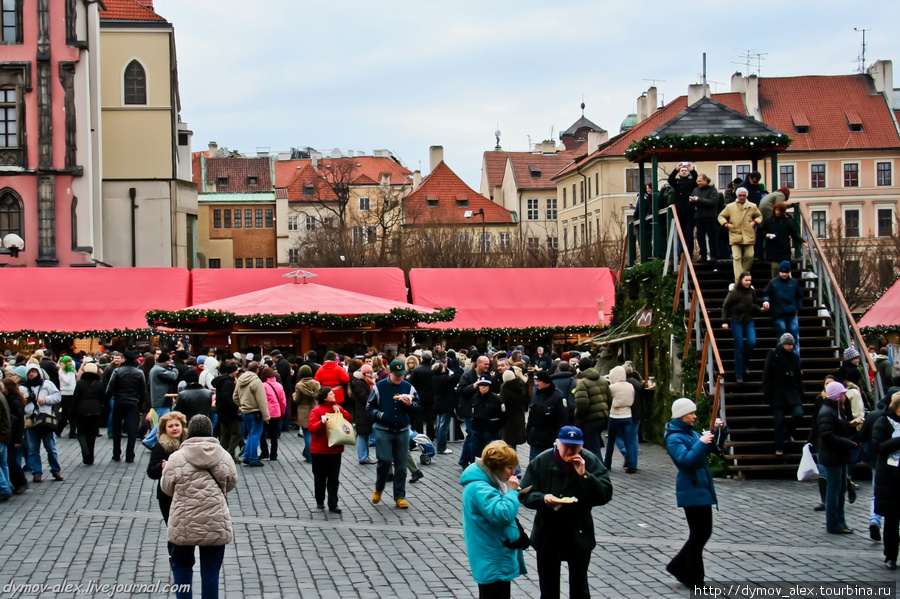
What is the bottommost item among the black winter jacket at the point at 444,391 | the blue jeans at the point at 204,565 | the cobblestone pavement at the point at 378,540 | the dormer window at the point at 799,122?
the cobblestone pavement at the point at 378,540

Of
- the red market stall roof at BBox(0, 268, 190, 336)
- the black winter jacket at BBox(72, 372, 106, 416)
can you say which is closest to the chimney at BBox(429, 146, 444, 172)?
the red market stall roof at BBox(0, 268, 190, 336)

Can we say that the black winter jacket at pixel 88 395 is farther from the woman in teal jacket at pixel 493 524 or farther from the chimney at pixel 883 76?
the chimney at pixel 883 76

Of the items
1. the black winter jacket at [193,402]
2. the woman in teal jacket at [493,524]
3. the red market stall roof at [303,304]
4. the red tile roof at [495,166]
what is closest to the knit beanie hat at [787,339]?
the black winter jacket at [193,402]

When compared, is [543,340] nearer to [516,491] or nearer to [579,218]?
[516,491]

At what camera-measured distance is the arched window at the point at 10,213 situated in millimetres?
40906

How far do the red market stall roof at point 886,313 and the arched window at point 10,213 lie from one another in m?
30.3

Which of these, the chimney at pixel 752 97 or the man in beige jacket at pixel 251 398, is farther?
the chimney at pixel 752 97

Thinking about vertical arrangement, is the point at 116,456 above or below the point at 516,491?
below

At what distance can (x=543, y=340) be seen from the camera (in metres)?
34.6

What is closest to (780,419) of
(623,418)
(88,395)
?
(623,418)

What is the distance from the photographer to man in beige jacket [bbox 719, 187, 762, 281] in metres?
17.2

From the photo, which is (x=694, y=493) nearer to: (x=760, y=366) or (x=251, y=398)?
(x=760, y=366)

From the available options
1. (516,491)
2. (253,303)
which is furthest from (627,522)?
(253,303)

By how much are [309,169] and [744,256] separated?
237 ft
